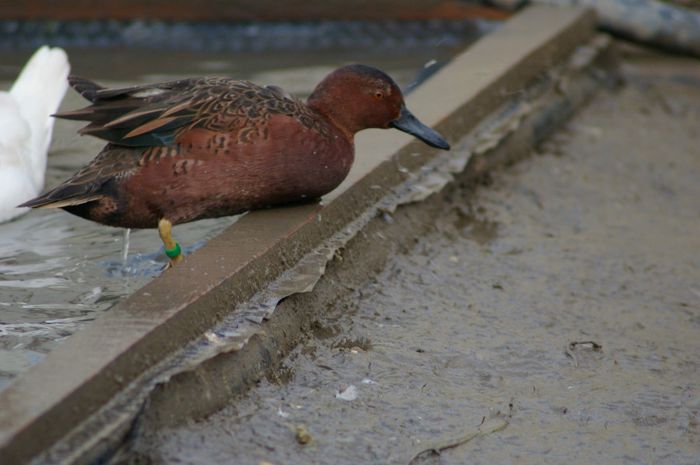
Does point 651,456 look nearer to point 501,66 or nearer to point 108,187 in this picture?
point 108,187

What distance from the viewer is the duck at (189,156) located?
13.2 ft

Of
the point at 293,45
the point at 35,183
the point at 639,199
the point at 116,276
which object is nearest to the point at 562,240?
the point at 639,199

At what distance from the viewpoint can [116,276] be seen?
4559 mm

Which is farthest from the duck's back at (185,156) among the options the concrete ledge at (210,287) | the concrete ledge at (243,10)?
the concrete ledge at (243,10)

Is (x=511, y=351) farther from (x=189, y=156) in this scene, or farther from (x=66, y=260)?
(x=66, y=260)

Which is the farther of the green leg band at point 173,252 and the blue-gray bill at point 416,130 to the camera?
the blue-gray bill at point 416,130

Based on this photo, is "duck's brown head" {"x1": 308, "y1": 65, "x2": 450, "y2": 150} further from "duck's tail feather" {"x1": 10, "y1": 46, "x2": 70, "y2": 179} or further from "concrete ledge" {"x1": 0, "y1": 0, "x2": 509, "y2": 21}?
"concrete ledge" {"x1": 0, "y1": 0, "x2": 509, "y2": 21}

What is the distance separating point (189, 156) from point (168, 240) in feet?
0.97

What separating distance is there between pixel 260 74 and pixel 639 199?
9.07 ft

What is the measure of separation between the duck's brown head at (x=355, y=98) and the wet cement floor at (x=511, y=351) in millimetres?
627

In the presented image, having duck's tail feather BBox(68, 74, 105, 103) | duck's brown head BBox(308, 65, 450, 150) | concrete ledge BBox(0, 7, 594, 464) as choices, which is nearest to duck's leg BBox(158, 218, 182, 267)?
concrete ledge BBox(0, 7, 594, 464)

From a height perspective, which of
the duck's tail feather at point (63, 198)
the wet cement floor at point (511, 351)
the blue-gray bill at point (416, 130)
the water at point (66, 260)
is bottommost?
the wet cement floor at point (511, 351)

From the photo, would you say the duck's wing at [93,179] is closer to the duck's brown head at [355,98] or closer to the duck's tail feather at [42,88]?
the duck's brown head at [355,98]

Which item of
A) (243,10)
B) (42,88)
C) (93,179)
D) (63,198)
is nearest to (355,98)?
(93,179)
